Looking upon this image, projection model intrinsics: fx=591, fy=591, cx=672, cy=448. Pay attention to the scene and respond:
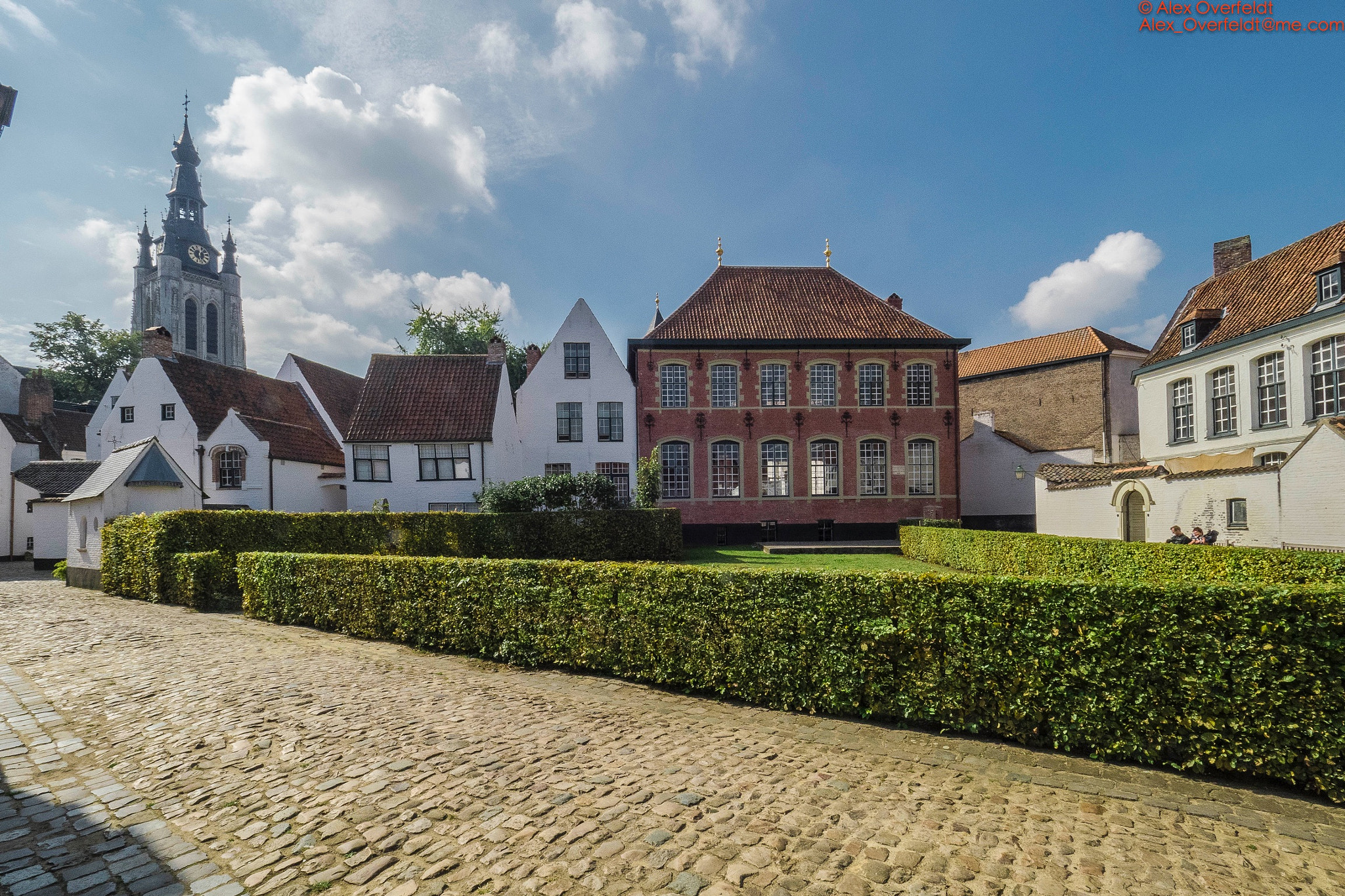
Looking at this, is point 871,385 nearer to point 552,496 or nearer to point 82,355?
point 552,496

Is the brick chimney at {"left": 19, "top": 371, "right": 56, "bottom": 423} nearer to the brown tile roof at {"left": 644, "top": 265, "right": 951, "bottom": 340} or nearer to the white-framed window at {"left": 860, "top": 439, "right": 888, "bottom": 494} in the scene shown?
the brown tile roof at {"left": 644, "top": 265, "right": 951, "bottom": 340}

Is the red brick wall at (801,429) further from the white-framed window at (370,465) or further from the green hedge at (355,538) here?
the white-framed window at (370,465)

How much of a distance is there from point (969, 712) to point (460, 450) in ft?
77.4

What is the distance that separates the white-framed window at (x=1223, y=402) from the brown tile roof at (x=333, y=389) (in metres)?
36.7

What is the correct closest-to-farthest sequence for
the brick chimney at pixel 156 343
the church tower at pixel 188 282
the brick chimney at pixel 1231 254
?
the brick chimney at pixel 1231 254
the brick chimney at pixel 156 343
the church tower at pixel 188 282

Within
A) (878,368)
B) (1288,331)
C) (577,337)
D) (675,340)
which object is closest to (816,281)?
(878,368)

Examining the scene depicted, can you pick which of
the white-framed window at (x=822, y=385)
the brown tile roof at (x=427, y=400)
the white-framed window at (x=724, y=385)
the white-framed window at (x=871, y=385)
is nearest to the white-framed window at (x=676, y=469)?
the white-framed window at (x=724, y=385)

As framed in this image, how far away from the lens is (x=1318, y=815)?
4.34 meters

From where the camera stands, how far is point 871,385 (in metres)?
26.6

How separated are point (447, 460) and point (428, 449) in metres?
0.94

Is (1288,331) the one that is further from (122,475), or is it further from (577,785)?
(122,475)

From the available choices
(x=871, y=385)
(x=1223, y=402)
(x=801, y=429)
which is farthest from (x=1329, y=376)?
(x=801, y=429)

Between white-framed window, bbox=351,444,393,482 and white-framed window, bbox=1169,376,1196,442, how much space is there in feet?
104

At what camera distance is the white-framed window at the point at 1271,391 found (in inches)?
724
